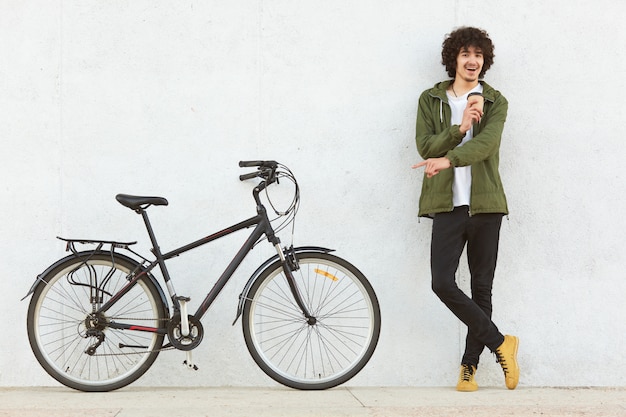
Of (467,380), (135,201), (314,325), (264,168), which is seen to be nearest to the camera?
(135,201)

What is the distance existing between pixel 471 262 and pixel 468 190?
45 cm

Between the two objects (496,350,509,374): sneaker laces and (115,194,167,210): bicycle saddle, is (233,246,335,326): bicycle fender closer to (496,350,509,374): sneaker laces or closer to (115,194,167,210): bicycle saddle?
(115,194,167,210): bicycle saddle

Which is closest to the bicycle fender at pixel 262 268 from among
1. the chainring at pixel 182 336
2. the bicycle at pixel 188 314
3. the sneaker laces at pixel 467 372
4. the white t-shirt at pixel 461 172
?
the bicycle at pixel 188 314

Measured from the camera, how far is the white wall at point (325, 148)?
5090mm

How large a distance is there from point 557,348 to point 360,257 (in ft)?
4.48

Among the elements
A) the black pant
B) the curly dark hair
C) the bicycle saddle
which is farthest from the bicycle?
the curly dark hair

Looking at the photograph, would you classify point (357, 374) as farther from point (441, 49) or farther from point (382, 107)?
point (441, 49)

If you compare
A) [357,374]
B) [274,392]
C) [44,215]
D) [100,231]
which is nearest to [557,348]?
[357,374]

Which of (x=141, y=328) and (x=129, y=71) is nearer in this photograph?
(x=141, y=328)

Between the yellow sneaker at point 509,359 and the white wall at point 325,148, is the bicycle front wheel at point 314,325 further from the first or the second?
the yellow sneaker at point 509,359

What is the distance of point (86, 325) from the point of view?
4684mm

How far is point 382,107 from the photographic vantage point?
5195 millimetres

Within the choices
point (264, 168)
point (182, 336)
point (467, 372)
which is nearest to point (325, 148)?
point (264, 168)

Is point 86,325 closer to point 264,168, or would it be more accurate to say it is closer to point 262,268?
point 262,268
